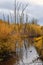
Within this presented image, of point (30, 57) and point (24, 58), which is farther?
point (30, 57)

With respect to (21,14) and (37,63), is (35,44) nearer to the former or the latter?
(21,14)

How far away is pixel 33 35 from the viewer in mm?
15656

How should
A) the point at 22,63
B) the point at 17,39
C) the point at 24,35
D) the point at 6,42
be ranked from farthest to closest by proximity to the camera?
1. the point at 24,35
2. the point at 17,39
3. the point at 6,42
4. the point at 22,63

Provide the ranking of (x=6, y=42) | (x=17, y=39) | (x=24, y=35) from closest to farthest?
1. (x=6, y=42)
2. (x=17, y=39)
3. (x=24, y=35)

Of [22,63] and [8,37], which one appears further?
[8,37]

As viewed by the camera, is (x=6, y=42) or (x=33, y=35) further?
(x=33, y=35)

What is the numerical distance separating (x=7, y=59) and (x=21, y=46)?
193 centimetres

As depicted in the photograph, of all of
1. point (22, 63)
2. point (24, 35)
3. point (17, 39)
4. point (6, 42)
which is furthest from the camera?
point (24, 35)

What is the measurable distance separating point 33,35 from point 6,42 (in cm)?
323

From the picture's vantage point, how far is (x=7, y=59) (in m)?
12.3

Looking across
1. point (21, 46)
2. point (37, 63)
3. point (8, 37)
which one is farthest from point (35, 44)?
point (37, 63)

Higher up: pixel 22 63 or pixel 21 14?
pixel 21 14

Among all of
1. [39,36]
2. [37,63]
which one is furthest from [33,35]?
[37,63]

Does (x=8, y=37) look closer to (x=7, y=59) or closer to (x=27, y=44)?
(x=7, y=59)
